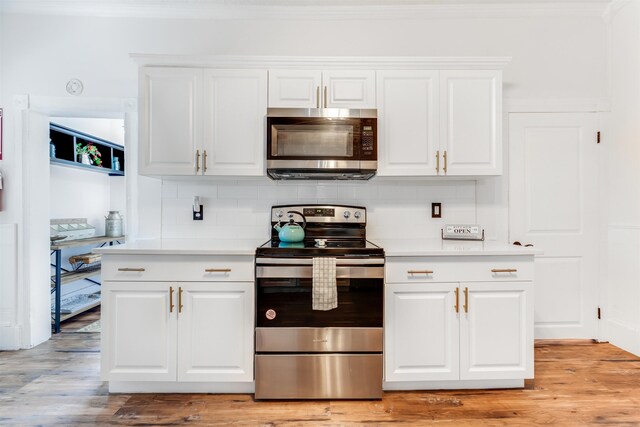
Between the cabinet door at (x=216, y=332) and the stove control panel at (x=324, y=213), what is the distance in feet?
2.41

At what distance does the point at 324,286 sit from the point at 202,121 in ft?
4.57

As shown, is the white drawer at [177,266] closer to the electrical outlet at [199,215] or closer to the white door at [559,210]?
the electrical outlet at [199,215]

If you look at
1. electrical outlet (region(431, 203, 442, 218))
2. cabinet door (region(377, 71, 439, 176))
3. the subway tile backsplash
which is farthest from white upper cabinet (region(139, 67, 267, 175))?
electrical outlet (region(431, 203, 442, 218))

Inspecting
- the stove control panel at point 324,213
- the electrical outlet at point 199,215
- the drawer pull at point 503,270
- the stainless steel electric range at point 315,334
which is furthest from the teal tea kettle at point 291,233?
the drawer pull at point 503,270

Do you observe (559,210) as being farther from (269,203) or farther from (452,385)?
(269,203)

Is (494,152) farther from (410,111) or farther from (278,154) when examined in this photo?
(278,154)

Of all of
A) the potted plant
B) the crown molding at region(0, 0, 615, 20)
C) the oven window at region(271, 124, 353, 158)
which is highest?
the crown molding at region(0, 0, 615, 20)

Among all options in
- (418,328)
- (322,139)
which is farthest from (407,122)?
(418,328)

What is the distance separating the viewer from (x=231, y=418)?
1910 millimetres

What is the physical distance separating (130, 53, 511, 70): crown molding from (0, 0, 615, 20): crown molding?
2.24 ft

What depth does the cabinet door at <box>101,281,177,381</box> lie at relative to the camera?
2.08 metres

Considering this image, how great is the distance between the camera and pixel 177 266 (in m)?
2.09

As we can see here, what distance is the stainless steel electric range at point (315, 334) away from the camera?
80.6 inches

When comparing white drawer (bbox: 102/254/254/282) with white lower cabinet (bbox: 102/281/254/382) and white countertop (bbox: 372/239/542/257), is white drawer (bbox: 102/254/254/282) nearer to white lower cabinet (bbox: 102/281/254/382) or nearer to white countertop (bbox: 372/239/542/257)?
white lower cabinet (bbox: 102/281/254/382)
